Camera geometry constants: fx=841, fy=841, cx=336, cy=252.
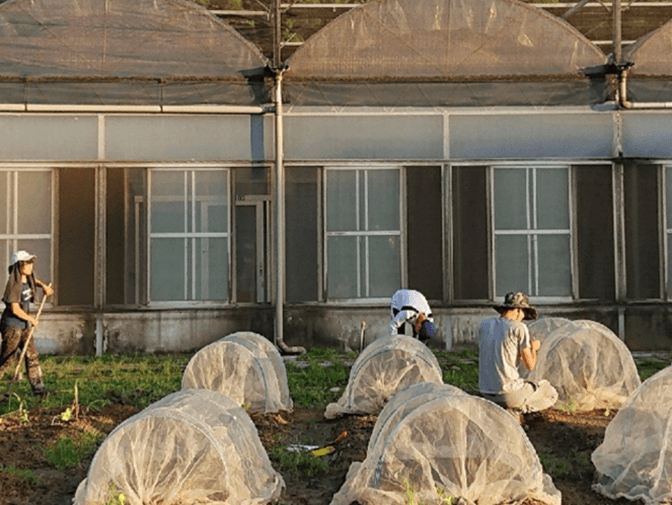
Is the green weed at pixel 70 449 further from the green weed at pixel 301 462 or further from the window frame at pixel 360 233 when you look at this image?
the window frame at pixel 360 233

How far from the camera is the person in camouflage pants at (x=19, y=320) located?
952cm

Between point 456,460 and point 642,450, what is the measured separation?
159cm

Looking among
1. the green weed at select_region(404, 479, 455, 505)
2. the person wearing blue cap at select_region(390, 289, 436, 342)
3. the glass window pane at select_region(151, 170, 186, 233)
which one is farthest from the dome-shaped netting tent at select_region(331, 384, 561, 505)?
the glass window pane at select_region(151, 170, 186, 233)

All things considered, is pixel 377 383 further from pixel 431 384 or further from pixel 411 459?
pixel 411 459

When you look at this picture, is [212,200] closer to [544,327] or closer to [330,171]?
[330,171]

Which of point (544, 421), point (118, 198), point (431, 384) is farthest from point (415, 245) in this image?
point (431, 384)

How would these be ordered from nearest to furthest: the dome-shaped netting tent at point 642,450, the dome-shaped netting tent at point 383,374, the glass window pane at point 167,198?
the dome-shaped netting tent at point 642,450 < the dome-shaped netting tent at point 383,374 < the glass window pane at point 167,198

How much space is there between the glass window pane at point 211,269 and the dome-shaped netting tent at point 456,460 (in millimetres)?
8772

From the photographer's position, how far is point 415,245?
14.4 metres

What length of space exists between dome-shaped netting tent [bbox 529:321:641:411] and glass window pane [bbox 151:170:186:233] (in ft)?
23.8

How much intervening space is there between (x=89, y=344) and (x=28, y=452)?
22.5 ft

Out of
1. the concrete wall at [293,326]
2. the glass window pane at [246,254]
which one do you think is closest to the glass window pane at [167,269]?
the concrete wall at [293,326]

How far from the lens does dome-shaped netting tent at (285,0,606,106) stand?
1433 cm

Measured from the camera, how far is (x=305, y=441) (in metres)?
8.19
